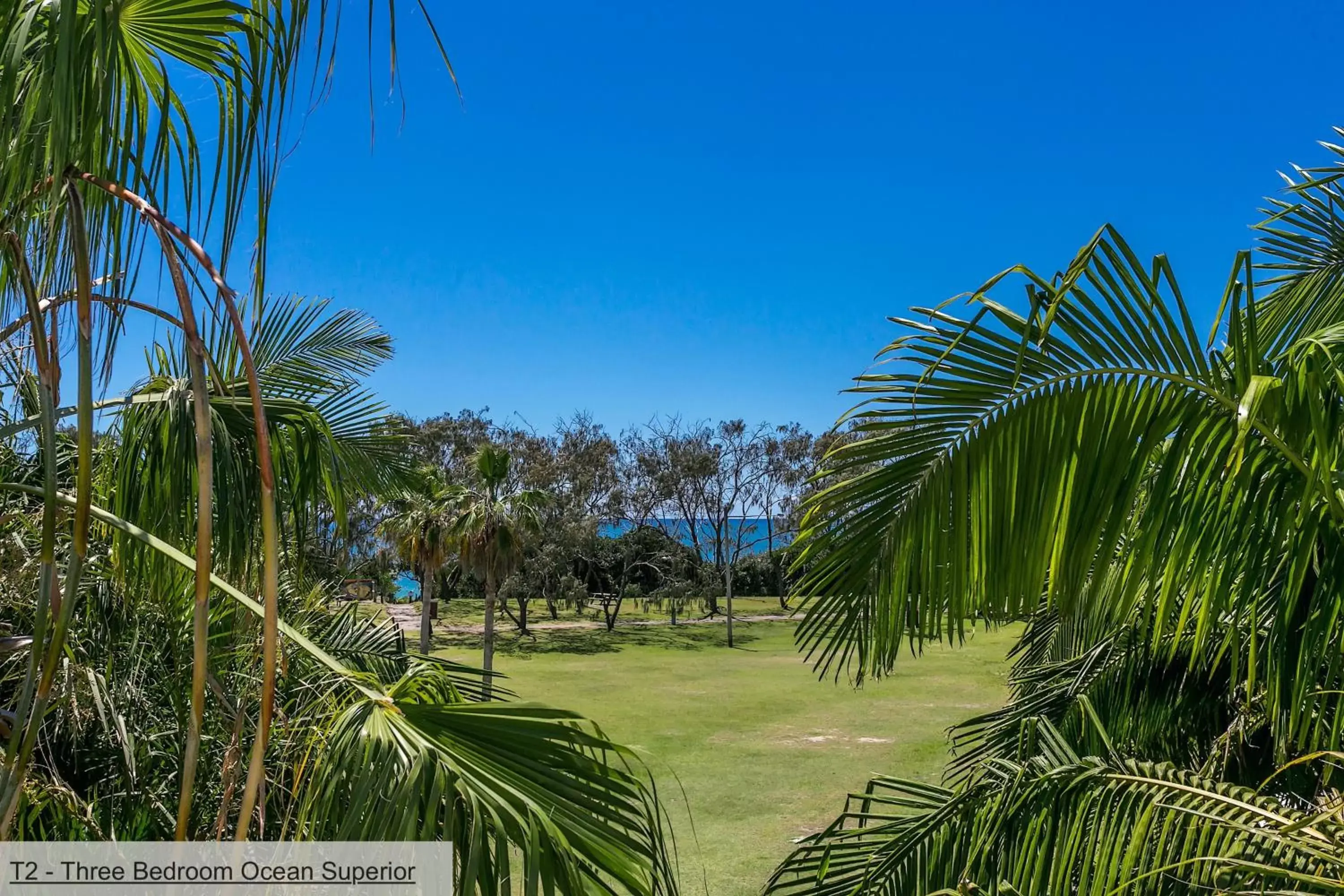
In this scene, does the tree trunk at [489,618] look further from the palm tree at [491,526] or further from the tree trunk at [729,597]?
the tree trunk at [729,597]

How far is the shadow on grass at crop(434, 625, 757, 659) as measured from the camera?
23969 millimetres

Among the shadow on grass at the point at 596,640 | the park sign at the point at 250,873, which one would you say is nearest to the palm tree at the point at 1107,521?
the park sign at the point at 250,873

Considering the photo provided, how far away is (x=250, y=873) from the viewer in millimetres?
1706

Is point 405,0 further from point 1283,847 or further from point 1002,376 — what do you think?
point 1283,847

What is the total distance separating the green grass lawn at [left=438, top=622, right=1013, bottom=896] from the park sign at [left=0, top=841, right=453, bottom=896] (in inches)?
21.9

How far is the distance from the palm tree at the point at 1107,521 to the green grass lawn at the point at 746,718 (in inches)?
34.3

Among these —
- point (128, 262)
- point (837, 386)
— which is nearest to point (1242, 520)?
point (837, 386)

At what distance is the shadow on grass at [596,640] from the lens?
2397cm

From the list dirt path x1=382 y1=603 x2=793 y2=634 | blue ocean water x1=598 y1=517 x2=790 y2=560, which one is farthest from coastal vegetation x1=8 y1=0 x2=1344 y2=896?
blue ocean water x1=598 y1=517 x2=790 y2=560

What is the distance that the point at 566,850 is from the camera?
1.33 m

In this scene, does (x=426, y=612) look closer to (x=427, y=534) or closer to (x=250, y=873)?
(x=427, y=534)

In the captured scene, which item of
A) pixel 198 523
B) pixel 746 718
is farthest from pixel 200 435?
pixel 746 718

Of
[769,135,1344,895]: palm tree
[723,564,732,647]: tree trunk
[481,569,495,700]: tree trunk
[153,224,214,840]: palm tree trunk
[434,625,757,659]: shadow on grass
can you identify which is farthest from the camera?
[723,564,732,647]: tree trunk

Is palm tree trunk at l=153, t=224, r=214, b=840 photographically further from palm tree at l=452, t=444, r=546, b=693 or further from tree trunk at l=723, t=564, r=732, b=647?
tree trunk at l=723, t=564, r=732, b=647
